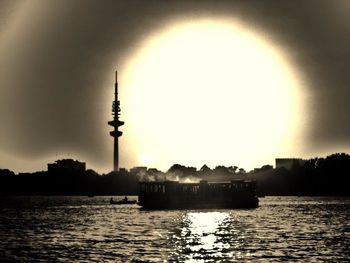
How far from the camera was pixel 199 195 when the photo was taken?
137375 millimetres

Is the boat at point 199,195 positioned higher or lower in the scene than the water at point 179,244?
higher

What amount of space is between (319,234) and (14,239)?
33.1 metres

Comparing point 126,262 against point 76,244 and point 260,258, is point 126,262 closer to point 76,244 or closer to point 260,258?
point 260,258

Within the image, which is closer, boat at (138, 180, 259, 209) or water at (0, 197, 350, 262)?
water at (0, 197, 350, 262)

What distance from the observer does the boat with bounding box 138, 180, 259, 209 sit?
13650cm

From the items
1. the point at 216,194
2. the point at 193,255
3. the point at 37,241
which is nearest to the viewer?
the point at 193,255

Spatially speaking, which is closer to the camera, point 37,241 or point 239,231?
point 37,241

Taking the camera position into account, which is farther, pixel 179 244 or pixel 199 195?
pixel 199 195

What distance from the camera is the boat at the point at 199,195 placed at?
136500mm

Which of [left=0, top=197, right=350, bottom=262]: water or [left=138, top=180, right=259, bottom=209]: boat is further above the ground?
[left=138, top=180, right=259, bottom=209]: boat

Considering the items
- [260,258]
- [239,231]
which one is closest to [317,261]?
[260,258]

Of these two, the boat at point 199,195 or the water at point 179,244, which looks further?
the boat at point 199,195

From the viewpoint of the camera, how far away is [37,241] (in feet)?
225

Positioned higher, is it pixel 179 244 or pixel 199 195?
pixel 199 195
